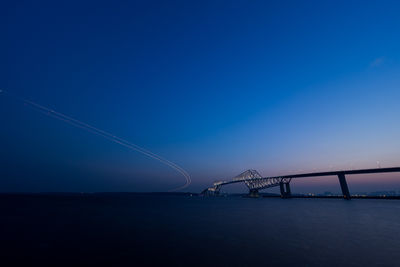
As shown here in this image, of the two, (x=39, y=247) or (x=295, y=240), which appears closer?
(x=39, y=247)

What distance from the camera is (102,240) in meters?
17.7

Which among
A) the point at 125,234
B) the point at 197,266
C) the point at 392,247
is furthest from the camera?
the point at 125,234

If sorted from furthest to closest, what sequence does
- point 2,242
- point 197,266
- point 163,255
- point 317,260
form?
point 2,242, point 163,255, point 317,260, point 197,266

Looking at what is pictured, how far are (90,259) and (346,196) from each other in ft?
383

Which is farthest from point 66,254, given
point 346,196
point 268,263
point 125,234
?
point 346,196

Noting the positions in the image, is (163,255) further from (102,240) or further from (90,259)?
(102,240)

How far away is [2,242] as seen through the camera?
16906mm

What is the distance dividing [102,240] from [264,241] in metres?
14.6

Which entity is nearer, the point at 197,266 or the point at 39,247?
the point at 197,266

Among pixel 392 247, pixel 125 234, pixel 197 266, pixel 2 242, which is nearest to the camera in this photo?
pixel 197 266

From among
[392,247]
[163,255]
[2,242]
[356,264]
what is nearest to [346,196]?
[392,247]

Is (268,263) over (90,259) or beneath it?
beneath

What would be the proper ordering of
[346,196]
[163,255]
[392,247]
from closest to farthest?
[163,255] < [392,247] < [346,196]

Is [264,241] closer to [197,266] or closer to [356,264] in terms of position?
[356,264]
